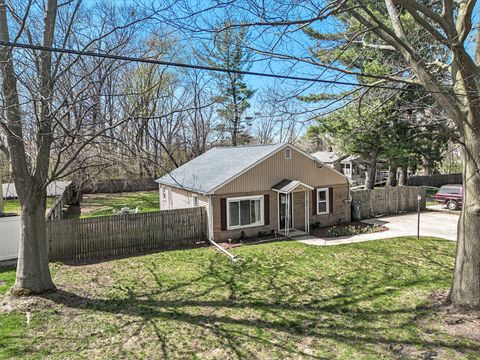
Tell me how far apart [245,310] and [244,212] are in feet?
26.0

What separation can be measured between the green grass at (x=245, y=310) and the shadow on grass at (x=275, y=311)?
0.02 m

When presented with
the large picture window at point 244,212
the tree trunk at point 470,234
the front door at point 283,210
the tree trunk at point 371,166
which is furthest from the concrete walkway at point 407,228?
the tree trunk at point 470,234

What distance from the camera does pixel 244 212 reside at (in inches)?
592

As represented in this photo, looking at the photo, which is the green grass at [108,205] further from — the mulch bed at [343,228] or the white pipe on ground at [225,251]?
the mulch bed at [343,228]

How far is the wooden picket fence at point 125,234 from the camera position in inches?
468

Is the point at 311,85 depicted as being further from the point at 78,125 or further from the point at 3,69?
the point at 3,69

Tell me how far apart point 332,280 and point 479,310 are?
3.31 meters

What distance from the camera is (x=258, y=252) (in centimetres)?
1241

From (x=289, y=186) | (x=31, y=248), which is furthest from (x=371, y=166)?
(x=31, y=248)

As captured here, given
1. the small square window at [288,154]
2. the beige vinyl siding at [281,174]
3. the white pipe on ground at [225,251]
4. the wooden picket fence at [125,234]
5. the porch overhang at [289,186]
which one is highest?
the small square window at [288,154]

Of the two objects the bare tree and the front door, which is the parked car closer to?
the front door

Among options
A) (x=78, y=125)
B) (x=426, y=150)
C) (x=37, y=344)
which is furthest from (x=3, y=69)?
(x=426, y=150)

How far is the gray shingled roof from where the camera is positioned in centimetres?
1494

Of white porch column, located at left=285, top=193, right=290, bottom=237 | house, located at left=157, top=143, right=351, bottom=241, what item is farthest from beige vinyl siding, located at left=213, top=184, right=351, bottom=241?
white porch column, located at left=285, top=193, right=290, bottom=237
